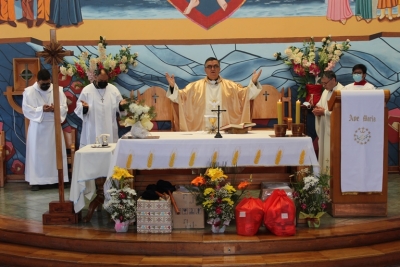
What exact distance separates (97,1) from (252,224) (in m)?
4.94

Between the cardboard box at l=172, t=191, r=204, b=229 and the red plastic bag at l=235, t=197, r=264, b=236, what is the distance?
0.43 meters

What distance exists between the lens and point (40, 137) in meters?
8.85

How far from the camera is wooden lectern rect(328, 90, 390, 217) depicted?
21.4 ft

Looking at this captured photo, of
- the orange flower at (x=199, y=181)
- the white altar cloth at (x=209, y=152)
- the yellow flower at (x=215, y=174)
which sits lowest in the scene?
the orange flower at (x=199, y=181)

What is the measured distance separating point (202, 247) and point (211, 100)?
10.3 ft

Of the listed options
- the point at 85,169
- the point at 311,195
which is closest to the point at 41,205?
the point at 85,169

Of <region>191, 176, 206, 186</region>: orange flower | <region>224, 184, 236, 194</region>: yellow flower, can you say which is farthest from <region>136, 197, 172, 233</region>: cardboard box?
<region>224, 184, 236, 194</region>: yellow flower

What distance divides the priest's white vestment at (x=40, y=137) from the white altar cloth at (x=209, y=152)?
275cm

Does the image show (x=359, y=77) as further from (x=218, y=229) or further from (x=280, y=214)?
(x=218, y=229)

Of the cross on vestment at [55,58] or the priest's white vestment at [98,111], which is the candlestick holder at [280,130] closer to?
the cross on vestment at [55,58]

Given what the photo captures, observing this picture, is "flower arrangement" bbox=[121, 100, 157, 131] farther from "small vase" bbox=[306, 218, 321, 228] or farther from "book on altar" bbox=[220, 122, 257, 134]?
"small vase" bbox=[306, 218, 321, 228]

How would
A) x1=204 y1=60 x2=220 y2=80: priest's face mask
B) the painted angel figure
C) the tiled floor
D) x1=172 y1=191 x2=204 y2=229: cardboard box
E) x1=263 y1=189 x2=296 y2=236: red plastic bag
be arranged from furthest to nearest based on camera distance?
1. the painted angel figure
2. x1=204 y1=60 x2=220 y2=80: priest's face mask
3. the tiled floor
4. x1=172 y1=191 x2=204 y2=229: cardboard box
5. x1=263 y1=189 x2=296 y2=236: red plastic bag

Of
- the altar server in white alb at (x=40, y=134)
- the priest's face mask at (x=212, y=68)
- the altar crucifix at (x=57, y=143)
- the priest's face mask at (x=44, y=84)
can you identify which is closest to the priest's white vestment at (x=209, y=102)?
the priest's face mask at (x=212, y=68)

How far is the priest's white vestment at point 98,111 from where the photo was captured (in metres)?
9.01
